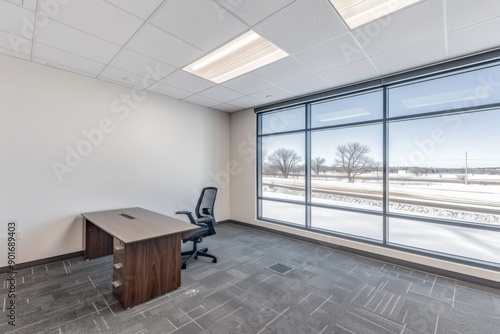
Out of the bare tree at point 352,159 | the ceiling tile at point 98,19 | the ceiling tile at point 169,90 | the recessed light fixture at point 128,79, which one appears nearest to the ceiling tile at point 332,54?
the bare tree at point 352,159

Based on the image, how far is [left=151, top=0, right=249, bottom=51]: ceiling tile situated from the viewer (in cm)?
204

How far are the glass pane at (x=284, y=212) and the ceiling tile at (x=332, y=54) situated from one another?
108 inches

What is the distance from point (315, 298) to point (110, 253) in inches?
127

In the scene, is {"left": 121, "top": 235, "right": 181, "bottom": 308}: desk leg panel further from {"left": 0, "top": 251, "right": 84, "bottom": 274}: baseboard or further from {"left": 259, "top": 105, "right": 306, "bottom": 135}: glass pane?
{"left": 259, "top": 105, "right": 306, "bottom": 135}: glass pane

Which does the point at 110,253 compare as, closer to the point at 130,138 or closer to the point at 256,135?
the point at 130,138

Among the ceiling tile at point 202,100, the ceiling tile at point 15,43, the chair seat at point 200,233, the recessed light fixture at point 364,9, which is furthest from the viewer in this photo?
the ceiling tile at point 202,100

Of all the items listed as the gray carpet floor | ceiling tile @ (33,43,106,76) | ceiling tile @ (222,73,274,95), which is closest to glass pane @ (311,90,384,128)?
ceiling tile @ (222,73,274,95)

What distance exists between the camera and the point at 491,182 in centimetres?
290

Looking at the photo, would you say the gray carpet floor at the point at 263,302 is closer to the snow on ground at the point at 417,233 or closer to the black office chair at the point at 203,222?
the black office chair at the point at 203,222

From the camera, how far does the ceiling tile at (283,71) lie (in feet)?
10.1

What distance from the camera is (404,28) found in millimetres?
2312

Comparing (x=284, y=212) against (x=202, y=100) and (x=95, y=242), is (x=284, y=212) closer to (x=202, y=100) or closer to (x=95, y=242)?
(x=202, y=100)

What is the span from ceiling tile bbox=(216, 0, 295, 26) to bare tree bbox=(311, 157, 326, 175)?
291cm

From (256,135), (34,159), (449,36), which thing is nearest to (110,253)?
(34,159)
